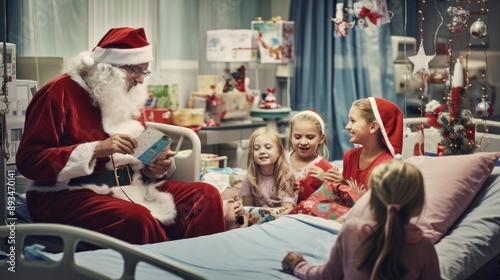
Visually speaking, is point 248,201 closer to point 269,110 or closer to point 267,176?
point 267,176

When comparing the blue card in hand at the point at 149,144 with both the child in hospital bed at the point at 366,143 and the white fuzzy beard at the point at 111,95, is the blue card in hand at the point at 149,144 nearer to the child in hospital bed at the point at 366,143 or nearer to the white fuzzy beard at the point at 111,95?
the white fuzzy beard at the point at 111,95

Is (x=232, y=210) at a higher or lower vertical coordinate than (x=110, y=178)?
lower

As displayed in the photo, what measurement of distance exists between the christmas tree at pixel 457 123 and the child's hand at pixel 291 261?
93 cm

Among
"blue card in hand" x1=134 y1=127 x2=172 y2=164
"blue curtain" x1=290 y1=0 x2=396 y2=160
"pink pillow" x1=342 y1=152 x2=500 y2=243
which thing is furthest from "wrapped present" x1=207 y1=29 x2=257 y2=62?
"pink pillow" x1=342 y1=152 x2=500 y2=243

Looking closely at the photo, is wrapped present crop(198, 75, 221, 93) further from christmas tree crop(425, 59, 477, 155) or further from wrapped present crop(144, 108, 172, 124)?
christmas tree crop(425, 59, 477, 155)

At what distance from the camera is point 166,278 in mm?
1680

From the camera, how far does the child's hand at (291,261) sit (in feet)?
5.85

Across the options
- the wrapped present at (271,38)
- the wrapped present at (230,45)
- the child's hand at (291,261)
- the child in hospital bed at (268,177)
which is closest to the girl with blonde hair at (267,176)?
the child in hospital bed at (268,177)

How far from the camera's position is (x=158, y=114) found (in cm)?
354

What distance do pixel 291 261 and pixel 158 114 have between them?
187 cm

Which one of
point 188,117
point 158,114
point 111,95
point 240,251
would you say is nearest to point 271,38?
point 188,117

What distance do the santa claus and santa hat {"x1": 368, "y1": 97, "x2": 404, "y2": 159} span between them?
57cm

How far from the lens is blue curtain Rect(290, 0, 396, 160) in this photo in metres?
4.00

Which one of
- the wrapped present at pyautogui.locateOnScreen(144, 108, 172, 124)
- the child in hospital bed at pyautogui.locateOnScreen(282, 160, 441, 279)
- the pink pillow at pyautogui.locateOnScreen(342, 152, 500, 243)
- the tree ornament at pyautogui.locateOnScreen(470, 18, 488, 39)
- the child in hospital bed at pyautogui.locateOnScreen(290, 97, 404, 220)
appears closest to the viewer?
the child in hospital bed at pyautogui.locateOnScreen(282, 160, 441, 279)
